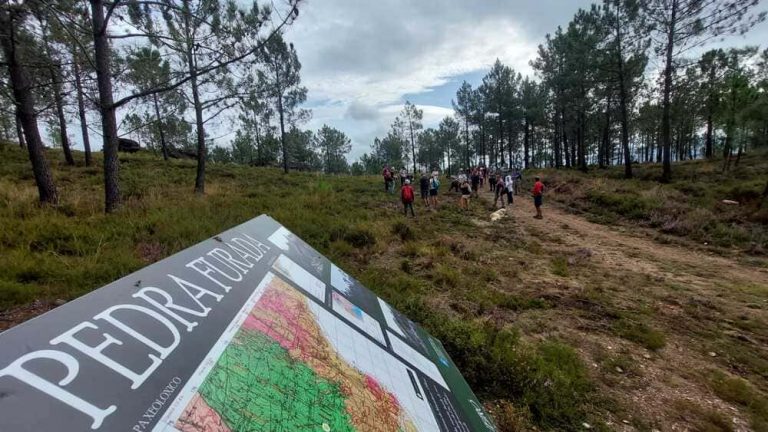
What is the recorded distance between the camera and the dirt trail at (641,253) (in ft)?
22.9

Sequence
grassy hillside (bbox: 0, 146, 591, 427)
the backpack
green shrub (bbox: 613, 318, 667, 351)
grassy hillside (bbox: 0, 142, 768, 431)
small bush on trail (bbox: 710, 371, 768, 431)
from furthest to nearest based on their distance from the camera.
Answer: the backpack
green shrub (bbox: 613, 318, 667, 351)
grassy hillside (bbox: 0, 146, 591, 427)
grassy hillside (bbox: 0, 142, 768, 431)
small bush on trail (bbox: 710, 371, 768, 431)

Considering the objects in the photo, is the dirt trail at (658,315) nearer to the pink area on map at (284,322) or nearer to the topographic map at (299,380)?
the topographic map at (299,380)

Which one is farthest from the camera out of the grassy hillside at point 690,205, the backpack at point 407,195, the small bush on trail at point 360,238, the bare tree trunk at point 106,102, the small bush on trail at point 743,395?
the backpack at point 407,195

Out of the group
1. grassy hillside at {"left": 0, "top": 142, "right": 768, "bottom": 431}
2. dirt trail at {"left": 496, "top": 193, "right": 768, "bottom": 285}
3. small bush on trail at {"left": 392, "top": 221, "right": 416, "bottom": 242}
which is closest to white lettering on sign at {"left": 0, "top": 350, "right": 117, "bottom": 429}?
grassy hillside at {"left": 0, "top": 142, "right": 768, "bottom": 431}

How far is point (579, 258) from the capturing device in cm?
810

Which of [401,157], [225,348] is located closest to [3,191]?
[225,348]

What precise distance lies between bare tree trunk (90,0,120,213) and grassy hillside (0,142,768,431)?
1.78 ft

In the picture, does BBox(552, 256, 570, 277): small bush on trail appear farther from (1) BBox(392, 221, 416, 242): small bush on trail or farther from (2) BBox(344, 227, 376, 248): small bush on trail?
(2) BBox(344, 227, 376, 248): small bush on trail

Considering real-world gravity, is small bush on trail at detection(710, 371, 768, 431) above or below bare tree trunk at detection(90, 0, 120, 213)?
below

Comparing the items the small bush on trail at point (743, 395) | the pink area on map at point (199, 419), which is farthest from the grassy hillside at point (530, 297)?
the pink area on map at point (199, 419)

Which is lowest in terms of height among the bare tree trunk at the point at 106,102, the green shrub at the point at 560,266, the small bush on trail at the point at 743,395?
the small bush on trail at the point at 743,395

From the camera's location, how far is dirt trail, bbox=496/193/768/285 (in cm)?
699

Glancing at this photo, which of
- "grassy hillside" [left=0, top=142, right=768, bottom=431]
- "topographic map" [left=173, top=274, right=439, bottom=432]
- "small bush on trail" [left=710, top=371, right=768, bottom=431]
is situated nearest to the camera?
"topographic map" [left=173, top=274, right=439, bottom=432]

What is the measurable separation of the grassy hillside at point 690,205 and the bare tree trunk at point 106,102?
14.2 m
